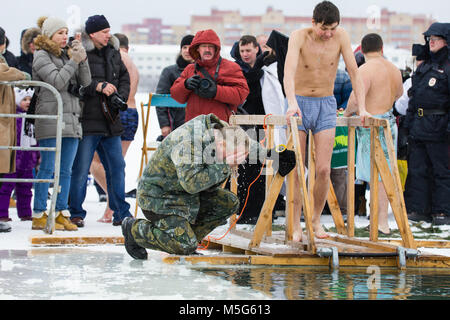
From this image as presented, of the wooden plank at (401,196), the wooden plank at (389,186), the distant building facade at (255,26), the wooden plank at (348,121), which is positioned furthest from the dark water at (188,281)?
the distant building facade at (255,26)

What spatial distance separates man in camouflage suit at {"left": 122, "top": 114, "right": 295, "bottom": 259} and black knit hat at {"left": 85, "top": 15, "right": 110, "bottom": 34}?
9.81 ft

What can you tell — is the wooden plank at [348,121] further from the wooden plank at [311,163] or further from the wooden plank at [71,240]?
the wooden plank at [71,240]

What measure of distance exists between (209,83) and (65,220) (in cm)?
206

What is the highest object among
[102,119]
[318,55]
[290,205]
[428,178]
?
[318,55]

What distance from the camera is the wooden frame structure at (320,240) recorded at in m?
6.09

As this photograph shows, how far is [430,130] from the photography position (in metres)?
9.56

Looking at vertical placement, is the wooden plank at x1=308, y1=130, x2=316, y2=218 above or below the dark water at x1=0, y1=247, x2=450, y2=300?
above

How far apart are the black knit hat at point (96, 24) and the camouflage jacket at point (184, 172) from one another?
3039 mm

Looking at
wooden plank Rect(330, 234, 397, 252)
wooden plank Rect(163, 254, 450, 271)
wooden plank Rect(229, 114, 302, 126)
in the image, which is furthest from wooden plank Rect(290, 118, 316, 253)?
wooden plank Rect(330, 234, 397, 252)

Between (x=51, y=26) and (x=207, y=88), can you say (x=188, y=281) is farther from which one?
(x=51, y=26)

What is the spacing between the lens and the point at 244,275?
5.57 m

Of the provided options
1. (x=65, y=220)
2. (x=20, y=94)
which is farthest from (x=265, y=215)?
(x=20, y=94)

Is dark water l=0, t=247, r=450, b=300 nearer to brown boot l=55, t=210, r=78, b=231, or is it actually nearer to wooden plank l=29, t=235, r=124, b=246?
wooden plank l=29, t=235, r=124, b=246

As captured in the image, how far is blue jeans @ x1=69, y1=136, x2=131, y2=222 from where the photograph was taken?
8680mm
